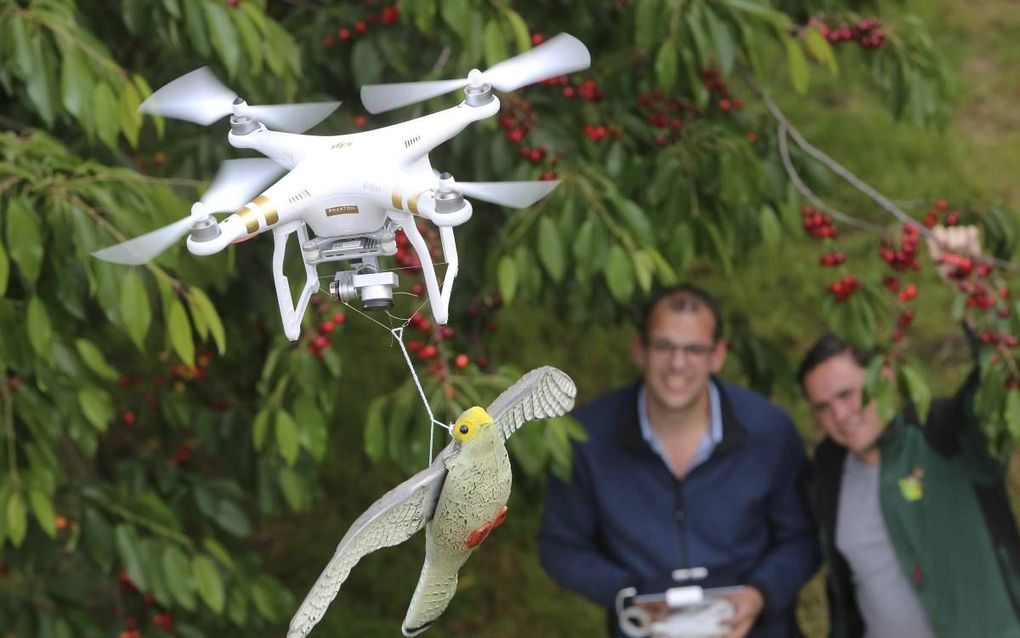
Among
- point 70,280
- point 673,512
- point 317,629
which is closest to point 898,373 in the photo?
point 673,512

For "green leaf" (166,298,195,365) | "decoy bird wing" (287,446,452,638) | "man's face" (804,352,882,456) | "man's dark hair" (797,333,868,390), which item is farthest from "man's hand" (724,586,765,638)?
"decoy bird wing" (287,446,452,638)

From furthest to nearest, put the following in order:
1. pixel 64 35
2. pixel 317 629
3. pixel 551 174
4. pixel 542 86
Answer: pixel 317 629
pixel 542 86
pixel 551 174
pixel 64 35

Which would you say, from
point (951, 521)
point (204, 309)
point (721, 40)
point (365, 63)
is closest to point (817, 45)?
point (721, 40)

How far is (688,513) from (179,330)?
1.62m

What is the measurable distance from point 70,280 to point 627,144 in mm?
1391

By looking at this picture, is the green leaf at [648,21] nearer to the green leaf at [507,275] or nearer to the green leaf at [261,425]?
the green leaf at [507,275]

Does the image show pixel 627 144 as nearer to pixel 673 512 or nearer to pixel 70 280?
pixel 673 512

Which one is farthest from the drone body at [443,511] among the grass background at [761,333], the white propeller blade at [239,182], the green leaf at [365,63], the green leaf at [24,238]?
the grass background at [761,333]

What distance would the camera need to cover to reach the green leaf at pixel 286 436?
2820 millimetres

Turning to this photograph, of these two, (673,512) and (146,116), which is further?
(673,512)

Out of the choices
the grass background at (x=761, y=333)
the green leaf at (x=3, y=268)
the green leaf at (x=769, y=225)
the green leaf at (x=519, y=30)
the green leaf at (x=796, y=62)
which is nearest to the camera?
the green leaf at (x=3, y=268)

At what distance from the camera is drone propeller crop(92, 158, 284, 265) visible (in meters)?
1.49

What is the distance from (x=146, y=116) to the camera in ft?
10.4

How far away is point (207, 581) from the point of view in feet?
9.87
